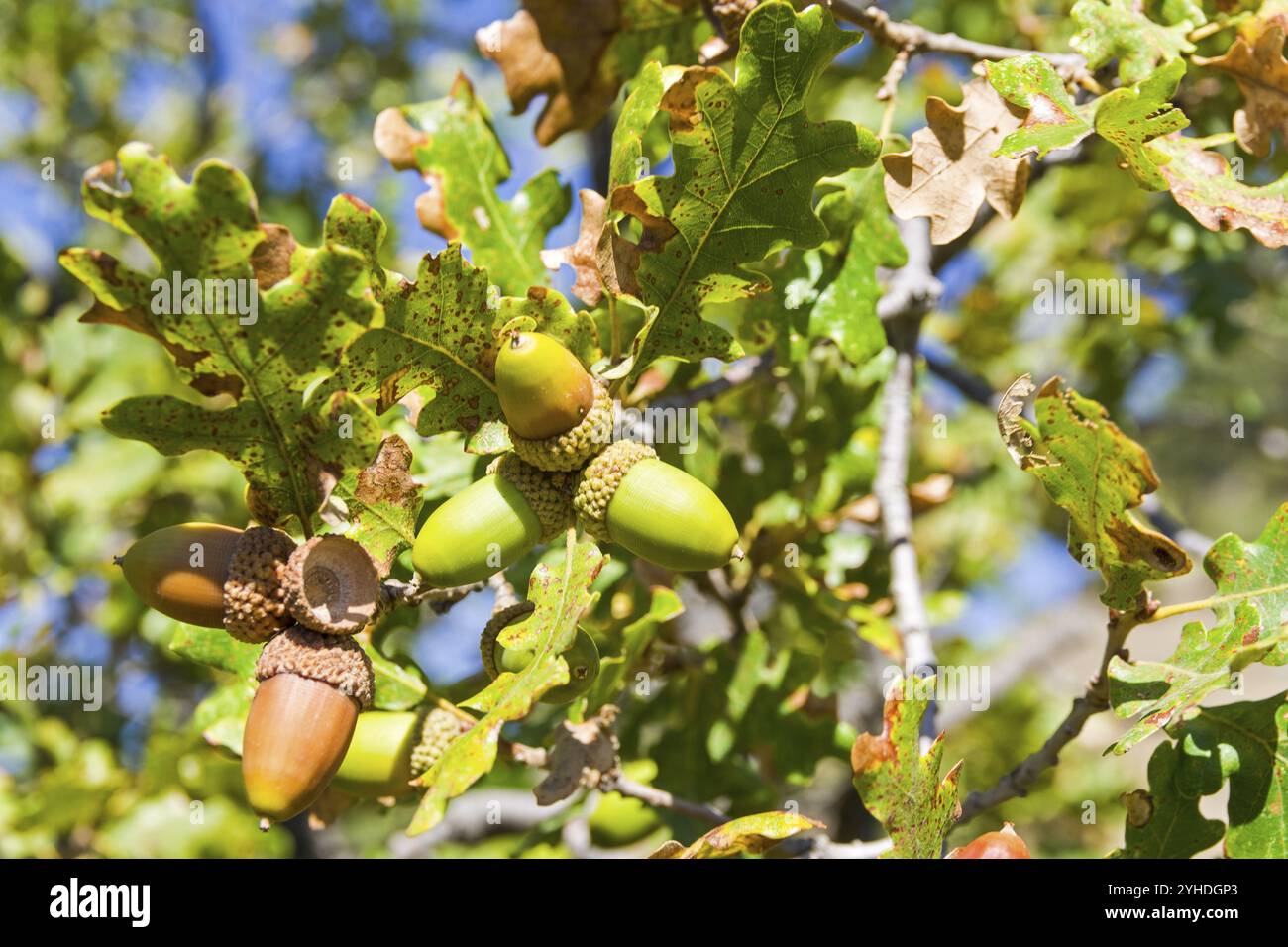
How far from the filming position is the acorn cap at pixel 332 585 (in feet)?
3.44

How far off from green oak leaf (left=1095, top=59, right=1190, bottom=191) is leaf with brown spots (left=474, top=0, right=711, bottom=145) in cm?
71

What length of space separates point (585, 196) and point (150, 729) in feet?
9.00

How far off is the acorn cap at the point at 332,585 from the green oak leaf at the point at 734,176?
1.32ft

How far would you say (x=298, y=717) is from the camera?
3.35 feet

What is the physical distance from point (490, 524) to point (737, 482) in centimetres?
100

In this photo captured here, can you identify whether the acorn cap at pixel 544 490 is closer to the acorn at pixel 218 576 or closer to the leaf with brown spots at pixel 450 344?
the leaf with brown spots at pixel 450 344

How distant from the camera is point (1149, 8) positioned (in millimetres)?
1461

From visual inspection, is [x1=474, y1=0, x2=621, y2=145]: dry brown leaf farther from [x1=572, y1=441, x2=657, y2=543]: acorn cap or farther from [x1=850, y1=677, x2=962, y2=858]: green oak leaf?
[x1=850, y1=677, x2=962, y2=858]: green oak leaf

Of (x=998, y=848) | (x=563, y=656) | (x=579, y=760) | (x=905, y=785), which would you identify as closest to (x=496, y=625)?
(x=563, y=656)

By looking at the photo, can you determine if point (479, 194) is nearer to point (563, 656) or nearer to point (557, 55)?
point (557, 55)

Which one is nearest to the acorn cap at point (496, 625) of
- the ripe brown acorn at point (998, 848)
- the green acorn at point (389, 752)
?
the green acorn at point (389, 752)
